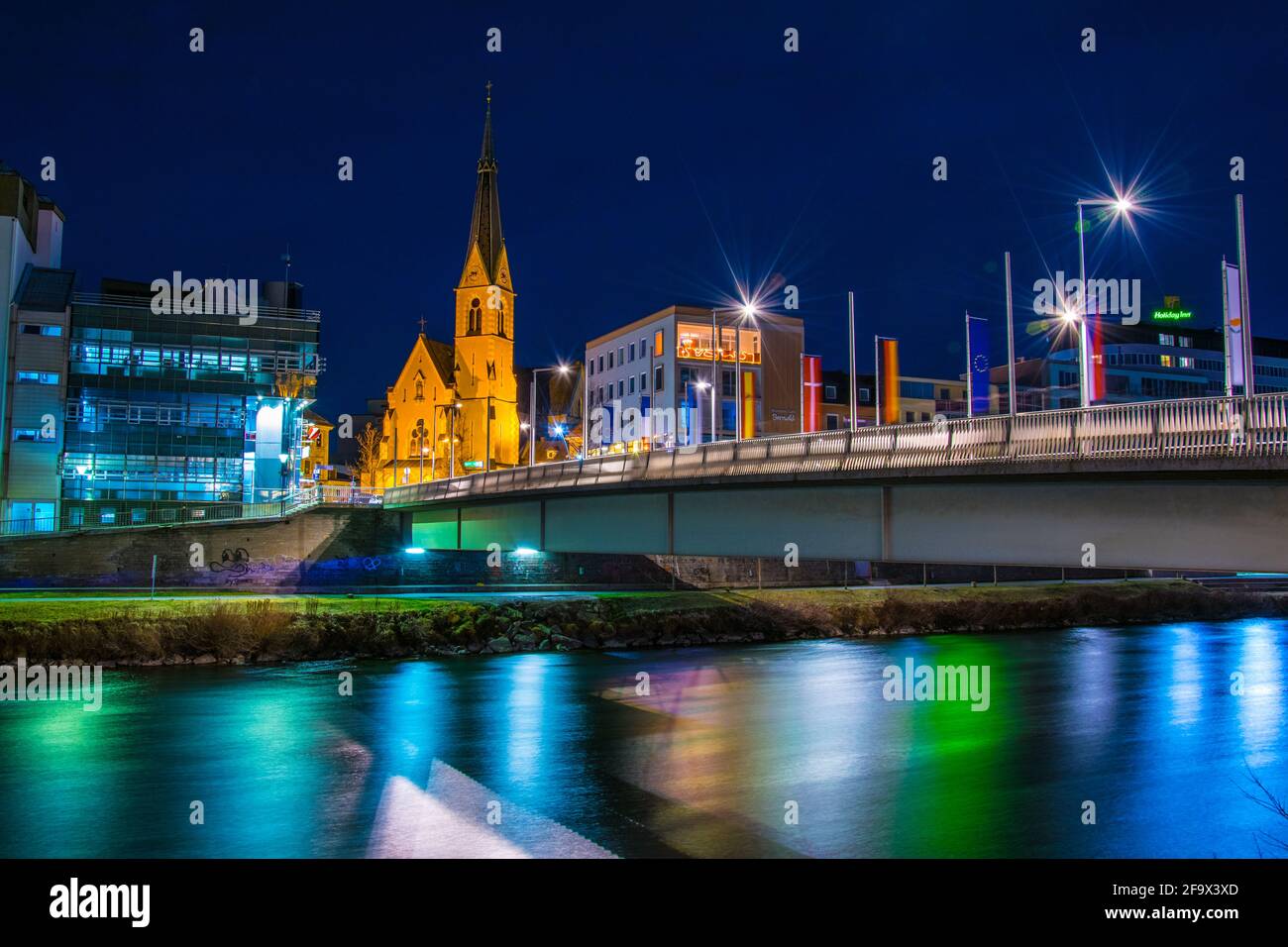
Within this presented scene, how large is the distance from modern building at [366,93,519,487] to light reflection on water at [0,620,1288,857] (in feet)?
302

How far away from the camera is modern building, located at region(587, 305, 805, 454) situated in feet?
307

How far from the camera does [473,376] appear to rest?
136 meters

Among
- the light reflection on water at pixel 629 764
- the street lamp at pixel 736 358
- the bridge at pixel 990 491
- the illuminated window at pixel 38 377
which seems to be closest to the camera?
the bridge at pixel 990 491

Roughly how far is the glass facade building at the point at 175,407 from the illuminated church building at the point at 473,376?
4971 cm

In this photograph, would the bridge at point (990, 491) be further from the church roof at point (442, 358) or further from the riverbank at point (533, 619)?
the church roof at point (442, 358)

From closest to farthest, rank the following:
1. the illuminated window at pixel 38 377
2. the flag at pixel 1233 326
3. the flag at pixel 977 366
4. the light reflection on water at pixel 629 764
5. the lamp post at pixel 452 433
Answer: the light reflection on water at pixel 629 764 → the flag at pixel 1233 326 → the flag at pixel 977 366 → the illuminated window at pixel 38 377 → the lamp post at pixel 452 433

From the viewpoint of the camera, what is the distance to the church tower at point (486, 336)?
441 feet

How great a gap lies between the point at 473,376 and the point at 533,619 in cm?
8781

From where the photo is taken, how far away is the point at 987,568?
85.2 meters

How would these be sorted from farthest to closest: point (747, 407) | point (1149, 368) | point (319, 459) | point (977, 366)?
1. point (319, 459)
2. point (1149, 368)
3. point (747, 407)
4. point (977, 366)

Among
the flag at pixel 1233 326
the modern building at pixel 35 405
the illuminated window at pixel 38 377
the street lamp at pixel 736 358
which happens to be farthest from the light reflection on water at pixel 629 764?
the illuminated window at pixel 38 377

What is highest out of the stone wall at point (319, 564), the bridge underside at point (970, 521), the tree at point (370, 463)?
the tree at point (370, 463)

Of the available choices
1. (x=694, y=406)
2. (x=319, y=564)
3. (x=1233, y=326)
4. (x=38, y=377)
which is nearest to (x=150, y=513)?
(x=38, y=377)

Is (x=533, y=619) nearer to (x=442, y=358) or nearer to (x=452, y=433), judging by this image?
(x=452, y=433)
